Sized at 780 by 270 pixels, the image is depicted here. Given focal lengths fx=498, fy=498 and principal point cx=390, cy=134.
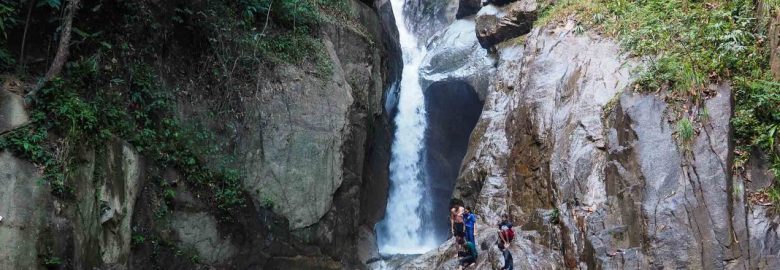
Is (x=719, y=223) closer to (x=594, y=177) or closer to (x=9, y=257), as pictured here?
(x=594, y=177)

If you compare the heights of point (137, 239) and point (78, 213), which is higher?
point (78, 213)

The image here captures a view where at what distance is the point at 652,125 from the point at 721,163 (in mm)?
1265

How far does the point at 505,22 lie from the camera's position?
18.7 metres

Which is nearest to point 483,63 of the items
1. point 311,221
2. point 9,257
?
point 311,221

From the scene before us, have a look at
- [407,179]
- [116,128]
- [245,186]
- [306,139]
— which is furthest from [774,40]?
[407,179]

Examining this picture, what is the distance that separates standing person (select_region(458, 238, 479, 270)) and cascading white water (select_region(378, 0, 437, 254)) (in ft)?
32.6

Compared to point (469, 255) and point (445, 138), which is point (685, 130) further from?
point (445, 138)

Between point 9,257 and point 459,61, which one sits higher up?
point 459,61

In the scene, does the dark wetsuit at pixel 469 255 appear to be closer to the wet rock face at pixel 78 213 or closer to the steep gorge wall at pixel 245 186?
the steep gorge wall at pixel 245 186

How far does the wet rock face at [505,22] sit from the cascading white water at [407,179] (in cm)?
482

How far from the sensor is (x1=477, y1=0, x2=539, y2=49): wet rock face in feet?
59.3

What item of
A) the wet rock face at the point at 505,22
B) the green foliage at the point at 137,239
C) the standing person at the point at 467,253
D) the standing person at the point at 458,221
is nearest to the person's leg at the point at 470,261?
the standing person at the point at 467,253

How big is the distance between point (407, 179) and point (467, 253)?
497 inches

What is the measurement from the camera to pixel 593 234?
810 cm
